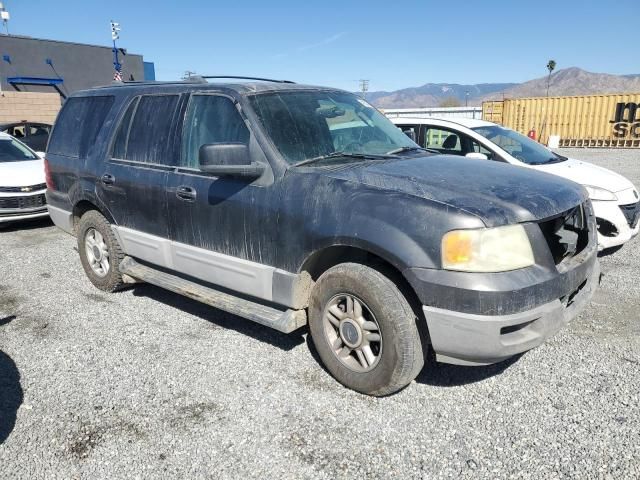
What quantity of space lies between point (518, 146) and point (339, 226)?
15.7ft

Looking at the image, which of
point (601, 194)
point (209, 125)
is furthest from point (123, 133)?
point (601, 194)

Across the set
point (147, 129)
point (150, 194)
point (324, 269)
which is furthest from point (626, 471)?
point (147, 129)

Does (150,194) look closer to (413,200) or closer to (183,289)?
(183,289)

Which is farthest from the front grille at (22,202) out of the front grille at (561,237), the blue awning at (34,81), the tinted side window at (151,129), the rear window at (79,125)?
the blue awning at (34,81)

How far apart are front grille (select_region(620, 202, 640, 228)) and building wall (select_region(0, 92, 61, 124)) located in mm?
24006

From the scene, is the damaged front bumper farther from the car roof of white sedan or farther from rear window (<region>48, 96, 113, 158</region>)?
the car roof of white sedan

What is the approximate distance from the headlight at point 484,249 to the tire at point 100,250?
10.9 feet

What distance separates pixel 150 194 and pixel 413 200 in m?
2.33

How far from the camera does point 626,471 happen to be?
→ 2439 millimetres

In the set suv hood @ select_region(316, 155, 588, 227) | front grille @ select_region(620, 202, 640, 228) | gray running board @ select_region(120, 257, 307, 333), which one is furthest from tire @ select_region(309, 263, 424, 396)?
front grille @ select_region(620, 202, 640, 228)

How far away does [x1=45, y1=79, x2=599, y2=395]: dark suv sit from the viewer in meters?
2.66

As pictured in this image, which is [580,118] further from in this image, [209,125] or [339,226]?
[339,226]

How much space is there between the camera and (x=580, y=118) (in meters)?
26.1

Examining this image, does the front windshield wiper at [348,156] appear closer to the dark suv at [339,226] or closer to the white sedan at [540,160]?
the dark suv at [339,226]
